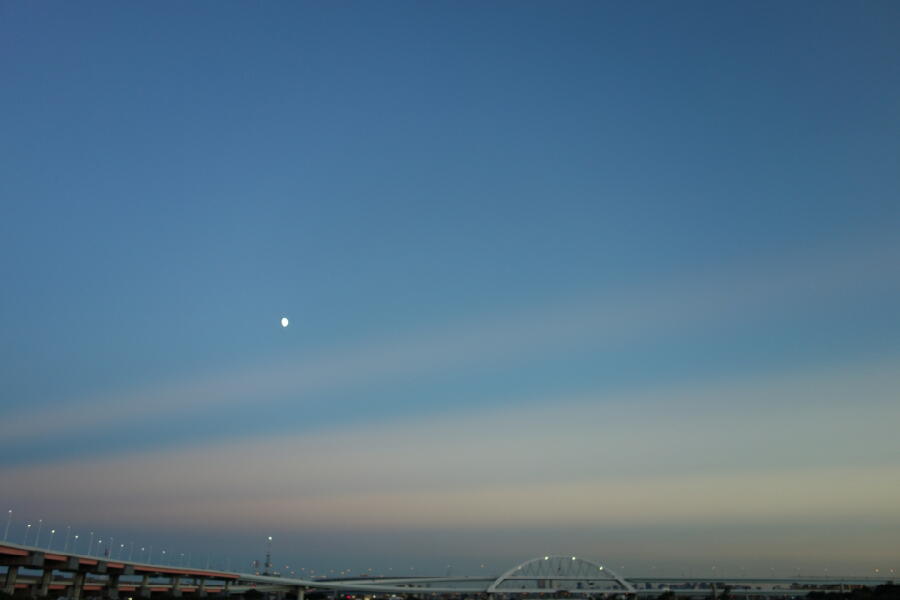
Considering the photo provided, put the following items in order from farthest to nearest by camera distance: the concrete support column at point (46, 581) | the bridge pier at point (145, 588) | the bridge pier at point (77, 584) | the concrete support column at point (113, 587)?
the bridge pier at point (145, 588), the concrete support column at point (113, 587), the bridge pier at point (77, 584), the concrete support column at point (46, 581)

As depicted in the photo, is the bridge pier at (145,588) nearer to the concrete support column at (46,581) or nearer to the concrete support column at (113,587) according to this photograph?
the concrete support column at (113,587)

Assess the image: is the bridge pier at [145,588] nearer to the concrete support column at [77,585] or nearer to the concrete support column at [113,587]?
the concrete support column at [113,587]

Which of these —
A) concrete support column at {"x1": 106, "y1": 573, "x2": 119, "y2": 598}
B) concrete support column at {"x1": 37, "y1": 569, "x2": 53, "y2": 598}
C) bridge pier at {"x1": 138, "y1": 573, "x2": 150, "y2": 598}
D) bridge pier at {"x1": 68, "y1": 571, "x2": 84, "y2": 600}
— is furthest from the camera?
bridge pier at {"x1": 138, "y1": 573, "x2": 150, "y2": 598}

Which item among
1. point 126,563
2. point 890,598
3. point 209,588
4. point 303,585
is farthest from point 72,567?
point 890,598

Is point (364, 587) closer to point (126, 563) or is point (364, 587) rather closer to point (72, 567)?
point (126, 563)

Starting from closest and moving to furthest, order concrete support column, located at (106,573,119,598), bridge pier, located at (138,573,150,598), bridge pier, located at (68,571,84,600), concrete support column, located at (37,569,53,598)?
concrete support column, located at (37,569,53,598) < bridge pier, located at (68,571,84,600) < concrete support column, located at (106,573,119,598) < bridge pier, located at (138,573,150,598)

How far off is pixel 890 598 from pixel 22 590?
157853 mm

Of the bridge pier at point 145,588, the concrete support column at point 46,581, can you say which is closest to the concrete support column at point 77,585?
the concrete support column at point 46,581

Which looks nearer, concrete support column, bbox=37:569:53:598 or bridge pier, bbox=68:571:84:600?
concrete support column, bbox=37:569:53:598

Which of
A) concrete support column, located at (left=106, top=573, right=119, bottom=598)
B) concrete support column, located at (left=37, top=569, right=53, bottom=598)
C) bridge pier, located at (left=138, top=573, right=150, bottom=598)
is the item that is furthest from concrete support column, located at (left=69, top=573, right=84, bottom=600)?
bridge pier, located at (left=138, top=573, right=150, bottom=598)

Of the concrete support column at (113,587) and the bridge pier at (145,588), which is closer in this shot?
the concrete support column at (113,587)

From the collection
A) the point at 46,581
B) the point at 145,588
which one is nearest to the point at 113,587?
the point at 145,588

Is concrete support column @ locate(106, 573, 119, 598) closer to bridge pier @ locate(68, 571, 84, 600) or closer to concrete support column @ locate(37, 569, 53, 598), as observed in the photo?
bridge pier @ locate(68, 571, 84, 600)

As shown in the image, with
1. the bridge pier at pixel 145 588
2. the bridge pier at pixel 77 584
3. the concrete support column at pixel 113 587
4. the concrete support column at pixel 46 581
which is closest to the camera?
the concrete support column at pixel 46 581
